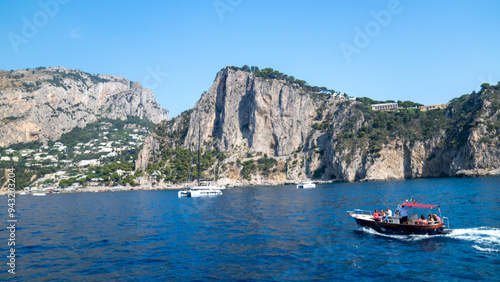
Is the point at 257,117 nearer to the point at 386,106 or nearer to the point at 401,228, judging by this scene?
the point at 386,106

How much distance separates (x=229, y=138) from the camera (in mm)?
129375

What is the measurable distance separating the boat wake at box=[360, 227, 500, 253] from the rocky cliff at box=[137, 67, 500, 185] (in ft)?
220

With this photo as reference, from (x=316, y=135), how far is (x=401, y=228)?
3962 inches

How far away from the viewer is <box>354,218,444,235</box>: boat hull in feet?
67.7

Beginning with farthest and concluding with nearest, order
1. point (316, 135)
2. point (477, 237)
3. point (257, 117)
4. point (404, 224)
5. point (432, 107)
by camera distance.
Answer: point (257, 117) → point (316, 135) → point (432, 107) → point (404, 224) → point (477, 237)

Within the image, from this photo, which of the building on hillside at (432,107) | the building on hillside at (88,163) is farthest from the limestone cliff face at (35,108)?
the building on hillside at (432,107)

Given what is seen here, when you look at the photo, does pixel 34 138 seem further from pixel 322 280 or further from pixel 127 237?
pixel 322 280

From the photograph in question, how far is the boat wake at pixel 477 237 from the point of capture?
57.0ft

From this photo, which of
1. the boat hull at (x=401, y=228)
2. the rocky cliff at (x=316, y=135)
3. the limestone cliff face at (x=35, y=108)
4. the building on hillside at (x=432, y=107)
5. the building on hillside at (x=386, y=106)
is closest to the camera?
the boat hull at (x=401, y=228)

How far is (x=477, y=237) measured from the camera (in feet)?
62.6

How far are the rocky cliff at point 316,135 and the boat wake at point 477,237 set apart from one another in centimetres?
6698

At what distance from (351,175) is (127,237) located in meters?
84.8

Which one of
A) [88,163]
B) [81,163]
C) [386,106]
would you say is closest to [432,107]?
[386,106]

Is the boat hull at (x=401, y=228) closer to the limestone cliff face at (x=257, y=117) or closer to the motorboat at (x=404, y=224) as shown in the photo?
the motorboat at (x=404, y=224)
